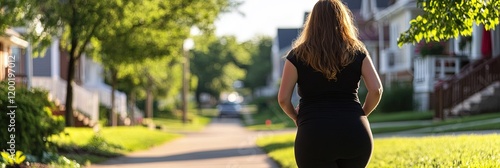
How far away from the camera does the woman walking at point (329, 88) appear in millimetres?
5809

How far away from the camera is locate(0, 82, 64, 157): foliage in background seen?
44.5 ft

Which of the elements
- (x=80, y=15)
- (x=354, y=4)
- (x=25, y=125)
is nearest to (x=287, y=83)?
(x=25, y=125)

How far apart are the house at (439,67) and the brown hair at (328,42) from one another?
21.7m

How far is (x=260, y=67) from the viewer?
11119 centimetres

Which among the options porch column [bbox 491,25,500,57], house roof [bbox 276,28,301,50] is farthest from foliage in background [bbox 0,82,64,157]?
house roof [bbox 276,28,301,50]

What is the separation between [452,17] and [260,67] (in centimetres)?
10203

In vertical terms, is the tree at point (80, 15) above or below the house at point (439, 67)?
above

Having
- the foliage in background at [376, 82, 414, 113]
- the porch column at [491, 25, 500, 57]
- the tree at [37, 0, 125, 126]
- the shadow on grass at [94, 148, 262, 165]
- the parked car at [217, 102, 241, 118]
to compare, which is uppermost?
the tree at [37, 0, 125, 126]

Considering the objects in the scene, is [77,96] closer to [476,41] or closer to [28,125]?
[476,41]

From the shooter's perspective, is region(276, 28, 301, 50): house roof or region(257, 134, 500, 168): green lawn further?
region(276, 28, 301, 50): house roof

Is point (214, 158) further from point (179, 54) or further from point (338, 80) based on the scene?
point (338, 80)

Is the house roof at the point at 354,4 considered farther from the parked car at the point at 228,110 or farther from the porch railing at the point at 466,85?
the porch railing at the point at 466,85

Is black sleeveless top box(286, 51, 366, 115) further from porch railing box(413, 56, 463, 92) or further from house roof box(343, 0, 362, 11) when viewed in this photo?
house roof box(343, 0, 362, 11)

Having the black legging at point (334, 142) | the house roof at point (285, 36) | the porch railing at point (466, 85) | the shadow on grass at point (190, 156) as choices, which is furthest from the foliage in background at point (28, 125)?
the house roof at point (285, 36)
